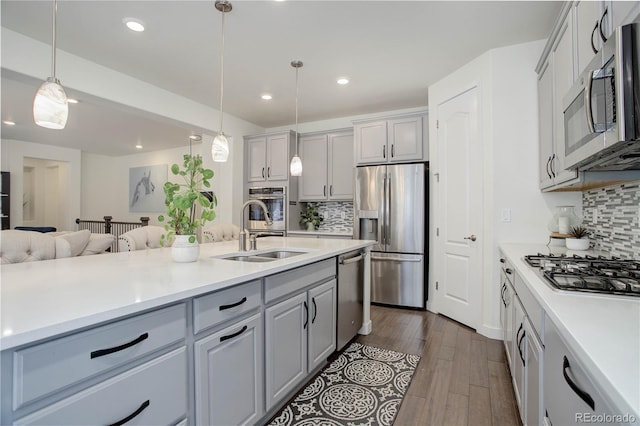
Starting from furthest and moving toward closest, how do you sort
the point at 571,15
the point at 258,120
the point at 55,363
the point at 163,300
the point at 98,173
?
the point at 98,173, the point at 258,120, the point at 571,15, the point at 163,300, the point at 55,363

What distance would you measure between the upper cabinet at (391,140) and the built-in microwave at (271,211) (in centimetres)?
134

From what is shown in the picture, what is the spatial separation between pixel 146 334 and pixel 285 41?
2643 millimetres

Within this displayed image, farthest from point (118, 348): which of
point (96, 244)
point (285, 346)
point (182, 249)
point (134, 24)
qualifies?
point (134, 24)

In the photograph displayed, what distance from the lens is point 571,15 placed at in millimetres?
1843

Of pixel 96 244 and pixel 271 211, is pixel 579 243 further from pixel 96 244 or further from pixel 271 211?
pixel 271 211

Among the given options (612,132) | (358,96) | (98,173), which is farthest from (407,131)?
(98,173)

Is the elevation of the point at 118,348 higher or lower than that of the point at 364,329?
higher

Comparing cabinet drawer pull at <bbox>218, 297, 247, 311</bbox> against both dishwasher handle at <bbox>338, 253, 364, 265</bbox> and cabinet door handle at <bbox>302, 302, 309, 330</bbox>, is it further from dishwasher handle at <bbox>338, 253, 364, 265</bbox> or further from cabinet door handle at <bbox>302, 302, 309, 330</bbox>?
dishwasher handle at <bbox>338, 253, 364, 265</bbox>

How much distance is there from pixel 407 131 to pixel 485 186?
141 centimetres

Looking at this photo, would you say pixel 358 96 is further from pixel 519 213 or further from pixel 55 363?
pixel 55 363

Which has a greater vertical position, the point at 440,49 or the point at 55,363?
the point at 440,49

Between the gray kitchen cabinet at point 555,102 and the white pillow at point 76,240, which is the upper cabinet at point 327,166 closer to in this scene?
the gray kitchen cabinet at point 555,102

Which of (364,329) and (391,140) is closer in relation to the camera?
(364,329)

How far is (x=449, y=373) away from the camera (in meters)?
2.30
